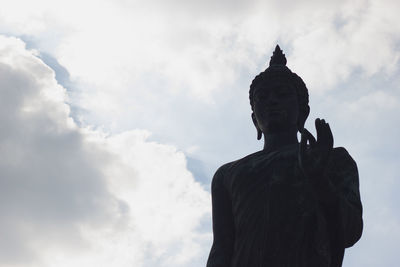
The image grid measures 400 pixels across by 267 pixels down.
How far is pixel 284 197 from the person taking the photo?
9297 millimetres

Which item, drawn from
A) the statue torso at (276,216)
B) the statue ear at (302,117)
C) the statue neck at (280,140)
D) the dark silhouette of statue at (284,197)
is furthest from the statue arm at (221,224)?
the statue ear at (302,117)

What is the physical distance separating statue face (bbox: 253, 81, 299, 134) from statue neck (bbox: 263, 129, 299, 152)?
61 mm

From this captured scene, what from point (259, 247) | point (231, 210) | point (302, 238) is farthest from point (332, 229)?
point (231, 210)

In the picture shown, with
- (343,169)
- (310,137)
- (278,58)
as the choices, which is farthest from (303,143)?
(278,58)

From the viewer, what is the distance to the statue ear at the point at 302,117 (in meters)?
11.1

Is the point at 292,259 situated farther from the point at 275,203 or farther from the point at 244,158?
the point at 244,158

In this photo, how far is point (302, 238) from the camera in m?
8.89

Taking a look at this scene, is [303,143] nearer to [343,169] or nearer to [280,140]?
[343,169]

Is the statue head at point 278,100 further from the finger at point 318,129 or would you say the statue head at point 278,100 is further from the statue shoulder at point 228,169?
the finger at point 318,129

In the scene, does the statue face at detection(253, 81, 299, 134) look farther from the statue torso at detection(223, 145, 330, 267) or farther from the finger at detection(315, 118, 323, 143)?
the finger at detection(315, 118, 323, 143)

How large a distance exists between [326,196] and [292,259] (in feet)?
2.91

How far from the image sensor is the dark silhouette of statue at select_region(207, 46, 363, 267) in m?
8.73

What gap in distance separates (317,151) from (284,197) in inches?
41.9

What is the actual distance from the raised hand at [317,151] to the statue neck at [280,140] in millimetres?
1927
